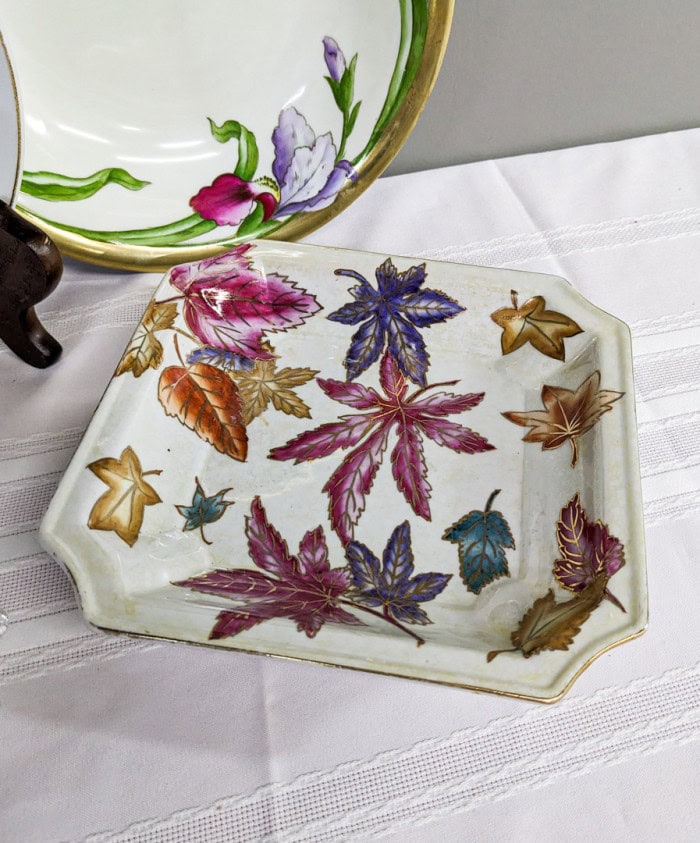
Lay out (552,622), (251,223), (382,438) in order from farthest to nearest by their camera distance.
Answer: (251,223)
(382,438)
(552,622)

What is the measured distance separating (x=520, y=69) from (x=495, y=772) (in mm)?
484

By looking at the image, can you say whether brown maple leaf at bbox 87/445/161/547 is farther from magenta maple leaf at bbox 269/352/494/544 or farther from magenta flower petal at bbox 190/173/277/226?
magenta flower petal at bbox 190/173/277/226

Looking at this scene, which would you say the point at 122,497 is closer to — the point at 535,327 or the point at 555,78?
the point at 535,327

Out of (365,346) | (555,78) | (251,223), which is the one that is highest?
(555,78)

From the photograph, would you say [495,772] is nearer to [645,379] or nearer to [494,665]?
[494,665]

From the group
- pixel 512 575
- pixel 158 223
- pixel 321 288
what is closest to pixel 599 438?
pixel 512 575

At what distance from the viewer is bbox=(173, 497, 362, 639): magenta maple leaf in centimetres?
30

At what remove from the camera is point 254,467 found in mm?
399

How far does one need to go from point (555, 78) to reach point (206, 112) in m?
0.27

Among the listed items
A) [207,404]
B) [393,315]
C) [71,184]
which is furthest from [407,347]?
[71,184]

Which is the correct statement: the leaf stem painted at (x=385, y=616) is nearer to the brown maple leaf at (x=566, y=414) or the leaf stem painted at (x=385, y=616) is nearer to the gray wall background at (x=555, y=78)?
the brown maple leaf at (x=566, y=414)

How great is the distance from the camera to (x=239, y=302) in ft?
1.44

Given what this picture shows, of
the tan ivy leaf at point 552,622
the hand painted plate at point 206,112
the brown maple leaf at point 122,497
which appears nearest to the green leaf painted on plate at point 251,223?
the hand painted plate at point 206,112

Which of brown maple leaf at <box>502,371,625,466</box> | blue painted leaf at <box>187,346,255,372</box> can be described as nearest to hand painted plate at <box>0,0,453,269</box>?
blue painted leaf at <box>187,346,255,372</box>
